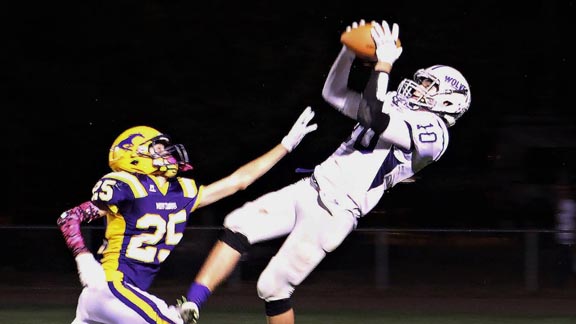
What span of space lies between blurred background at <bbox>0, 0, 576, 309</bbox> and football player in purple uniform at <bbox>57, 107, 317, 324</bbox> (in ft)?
22.4

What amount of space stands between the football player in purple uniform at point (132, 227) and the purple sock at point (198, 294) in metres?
0.16

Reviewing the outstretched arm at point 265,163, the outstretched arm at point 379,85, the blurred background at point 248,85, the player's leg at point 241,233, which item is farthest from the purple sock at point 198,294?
the blurred background at point 248,85

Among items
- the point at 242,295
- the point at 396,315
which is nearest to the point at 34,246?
the point at 242,295

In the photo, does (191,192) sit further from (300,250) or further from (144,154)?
(300,250)

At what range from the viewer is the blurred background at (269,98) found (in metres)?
14.1

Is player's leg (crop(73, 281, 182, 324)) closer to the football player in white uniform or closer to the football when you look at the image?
the football player in white uniform

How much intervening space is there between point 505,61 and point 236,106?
3460 millimetres

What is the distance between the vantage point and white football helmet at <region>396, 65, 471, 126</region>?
284 inches

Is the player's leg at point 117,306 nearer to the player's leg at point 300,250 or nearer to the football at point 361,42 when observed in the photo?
the player's leg at point 300,250

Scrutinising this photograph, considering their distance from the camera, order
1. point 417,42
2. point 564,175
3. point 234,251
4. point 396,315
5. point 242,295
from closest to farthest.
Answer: point 234,251 → point 396,315 → point 242,295 → point 417,42 → point 564,175

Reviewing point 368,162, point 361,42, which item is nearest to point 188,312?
point 368,162

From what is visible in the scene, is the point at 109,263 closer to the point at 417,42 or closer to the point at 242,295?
the point at 242,295

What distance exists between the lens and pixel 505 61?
1546cm

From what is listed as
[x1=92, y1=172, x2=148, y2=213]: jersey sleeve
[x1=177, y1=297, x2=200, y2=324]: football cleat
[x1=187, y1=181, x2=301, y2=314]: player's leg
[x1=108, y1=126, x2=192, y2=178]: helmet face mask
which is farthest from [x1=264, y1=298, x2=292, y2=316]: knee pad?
[x1=92, y1=172, x2=148, y2=213]: jersey sleeve
